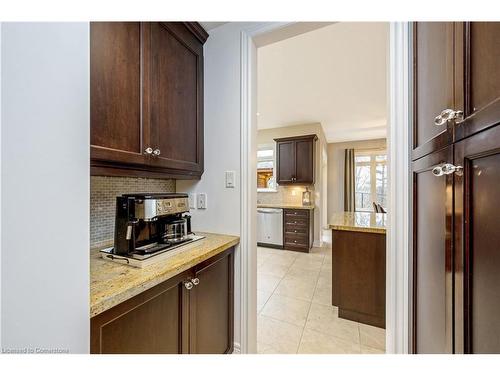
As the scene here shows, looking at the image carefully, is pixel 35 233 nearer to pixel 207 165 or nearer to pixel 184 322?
pixel 184 322

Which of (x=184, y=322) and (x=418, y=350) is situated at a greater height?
(x=184, y=322)

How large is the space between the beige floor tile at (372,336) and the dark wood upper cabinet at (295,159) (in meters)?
2.85

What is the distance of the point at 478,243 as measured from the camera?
54cm

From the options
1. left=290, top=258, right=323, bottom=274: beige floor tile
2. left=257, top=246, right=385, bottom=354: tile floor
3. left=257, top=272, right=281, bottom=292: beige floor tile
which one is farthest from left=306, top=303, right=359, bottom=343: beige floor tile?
left=290, top=258, right=323, bottom=274: beige floor tile

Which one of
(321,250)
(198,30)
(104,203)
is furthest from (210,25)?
(321,250)

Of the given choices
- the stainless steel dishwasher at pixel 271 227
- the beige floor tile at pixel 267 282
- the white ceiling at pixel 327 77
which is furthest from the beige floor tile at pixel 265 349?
the stainless steel dishwasher at pixel 271 227

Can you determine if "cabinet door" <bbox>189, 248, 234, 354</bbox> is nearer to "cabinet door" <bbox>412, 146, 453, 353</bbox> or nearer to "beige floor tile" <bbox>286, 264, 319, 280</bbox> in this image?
"cabinet door" <bbox>412, 146, 453, 353</bbox>

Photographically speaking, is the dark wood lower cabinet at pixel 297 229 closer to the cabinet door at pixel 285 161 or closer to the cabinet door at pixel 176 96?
the cabinet door at pixel 285 161

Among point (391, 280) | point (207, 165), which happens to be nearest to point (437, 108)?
point (391, 280)

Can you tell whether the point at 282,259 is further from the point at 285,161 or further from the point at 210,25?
the point at 210,25

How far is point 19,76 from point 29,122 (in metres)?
0.08

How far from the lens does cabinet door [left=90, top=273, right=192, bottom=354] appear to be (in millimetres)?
696

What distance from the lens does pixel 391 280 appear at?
3.75 ft

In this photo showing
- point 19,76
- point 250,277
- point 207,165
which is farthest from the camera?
point 207,165
